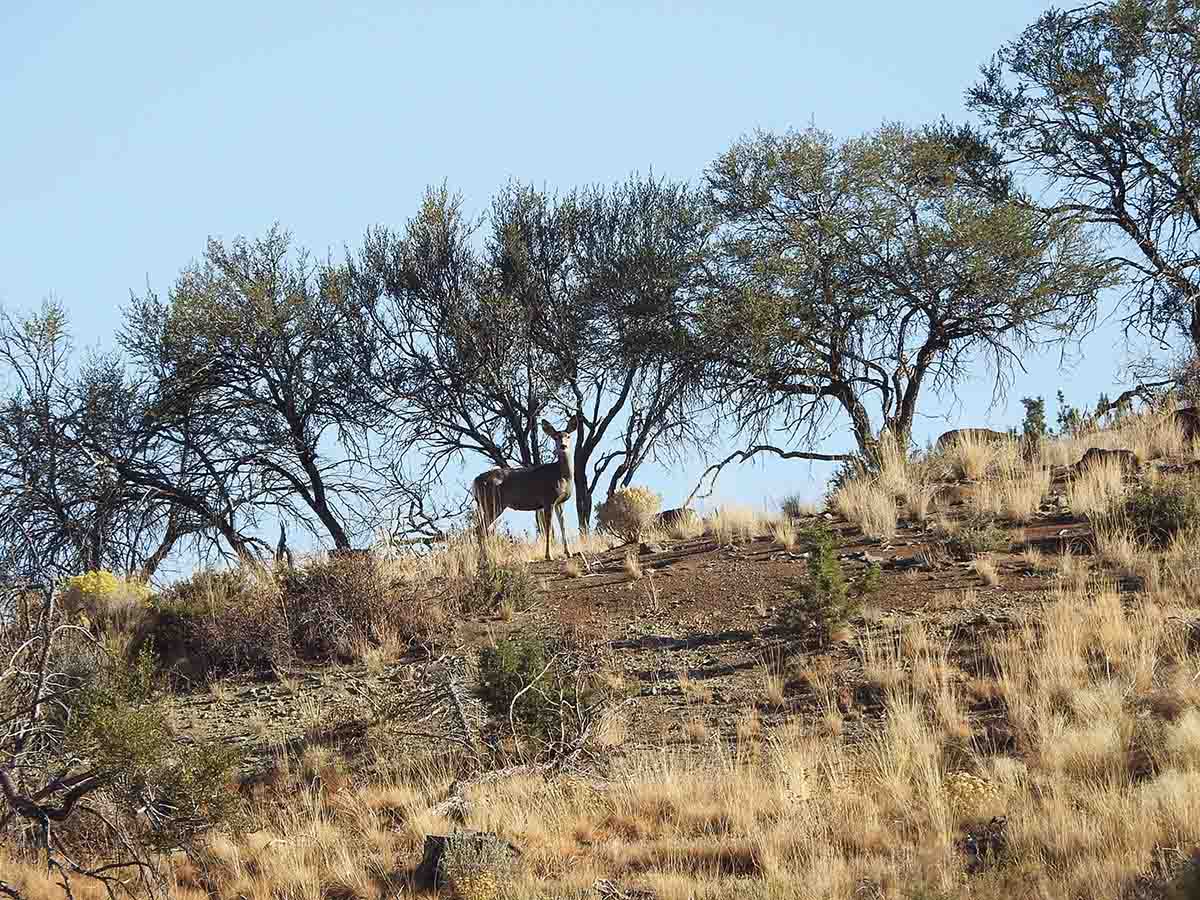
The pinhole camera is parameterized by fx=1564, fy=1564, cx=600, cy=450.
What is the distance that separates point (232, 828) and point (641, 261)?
21.2 m

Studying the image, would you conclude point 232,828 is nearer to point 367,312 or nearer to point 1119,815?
point 1119,815

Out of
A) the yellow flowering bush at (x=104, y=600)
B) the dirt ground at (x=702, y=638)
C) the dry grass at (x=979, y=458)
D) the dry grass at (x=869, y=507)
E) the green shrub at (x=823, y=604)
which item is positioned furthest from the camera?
the dry grass at (x=979, y=458)

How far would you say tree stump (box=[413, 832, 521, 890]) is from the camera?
10.4 m

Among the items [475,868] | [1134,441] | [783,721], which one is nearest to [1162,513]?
[1134,441]

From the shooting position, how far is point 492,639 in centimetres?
1599

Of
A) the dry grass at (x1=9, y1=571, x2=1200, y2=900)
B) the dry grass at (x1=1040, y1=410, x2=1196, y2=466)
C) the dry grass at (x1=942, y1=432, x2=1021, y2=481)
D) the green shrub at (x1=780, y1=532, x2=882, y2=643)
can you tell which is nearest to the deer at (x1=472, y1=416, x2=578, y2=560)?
the dry grass at (x1=942, y1=432, x2=1021, y2=481)

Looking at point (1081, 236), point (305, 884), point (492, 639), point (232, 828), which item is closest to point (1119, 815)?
point (305, 884)

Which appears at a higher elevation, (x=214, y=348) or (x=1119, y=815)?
(x=214, y=348)

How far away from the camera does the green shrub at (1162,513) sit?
16219 millimetres

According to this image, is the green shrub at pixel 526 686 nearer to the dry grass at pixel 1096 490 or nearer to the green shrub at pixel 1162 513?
the green shrub at pixel 1162 513

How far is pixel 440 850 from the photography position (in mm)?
10438

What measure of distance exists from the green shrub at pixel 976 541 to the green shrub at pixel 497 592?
4.63m

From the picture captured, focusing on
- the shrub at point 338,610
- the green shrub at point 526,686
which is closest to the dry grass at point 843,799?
the green shrub at point 526,686

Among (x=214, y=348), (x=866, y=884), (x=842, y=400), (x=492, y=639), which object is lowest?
(x=866, y=884)
